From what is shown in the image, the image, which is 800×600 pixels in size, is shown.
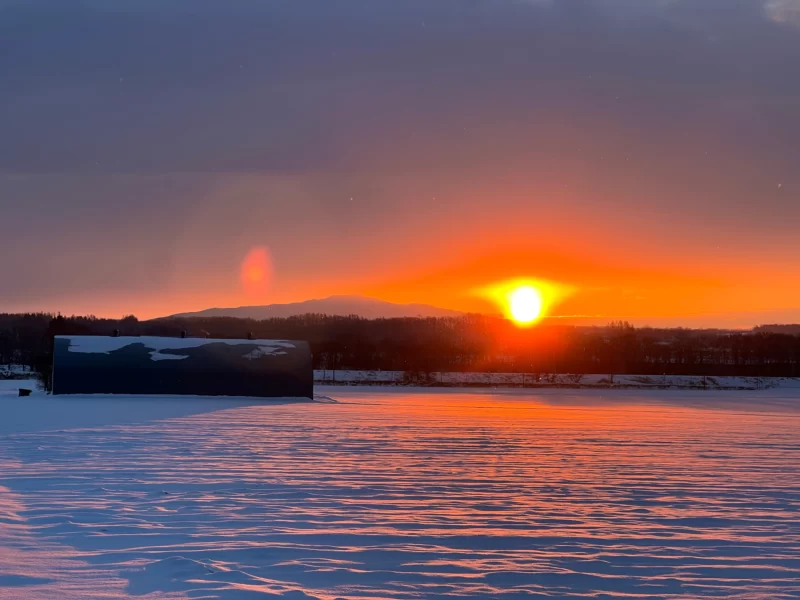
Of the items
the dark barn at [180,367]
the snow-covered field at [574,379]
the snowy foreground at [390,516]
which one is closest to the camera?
the snowy foreground at [390,516]

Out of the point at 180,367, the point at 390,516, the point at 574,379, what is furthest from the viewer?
the point at 574,379

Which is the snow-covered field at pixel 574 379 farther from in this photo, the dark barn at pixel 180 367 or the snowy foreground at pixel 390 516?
the snowy foreground at pixel 390 516

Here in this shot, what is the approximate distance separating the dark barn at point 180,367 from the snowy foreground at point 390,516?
58.0ft

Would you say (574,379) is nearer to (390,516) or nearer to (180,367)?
(180,367)

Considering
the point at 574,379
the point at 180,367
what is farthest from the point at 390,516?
the point at 574,379

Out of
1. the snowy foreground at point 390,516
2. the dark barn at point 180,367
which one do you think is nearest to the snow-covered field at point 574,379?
the dark barn at point 180,367

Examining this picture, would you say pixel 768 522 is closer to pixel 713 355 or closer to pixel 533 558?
pixel 533 558

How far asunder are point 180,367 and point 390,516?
29634mm

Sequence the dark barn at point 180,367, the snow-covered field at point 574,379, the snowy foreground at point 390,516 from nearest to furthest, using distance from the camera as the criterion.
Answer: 1. the snowy foreground at point 390,516
2. the dark barn at point 180,367
3. the snow-covered field at point 574,379

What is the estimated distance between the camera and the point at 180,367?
37.4 m

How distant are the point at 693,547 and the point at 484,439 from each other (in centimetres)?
1114

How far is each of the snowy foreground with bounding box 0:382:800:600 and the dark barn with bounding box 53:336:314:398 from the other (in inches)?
696

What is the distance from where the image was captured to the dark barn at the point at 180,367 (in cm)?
3638

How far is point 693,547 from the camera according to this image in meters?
8.15
